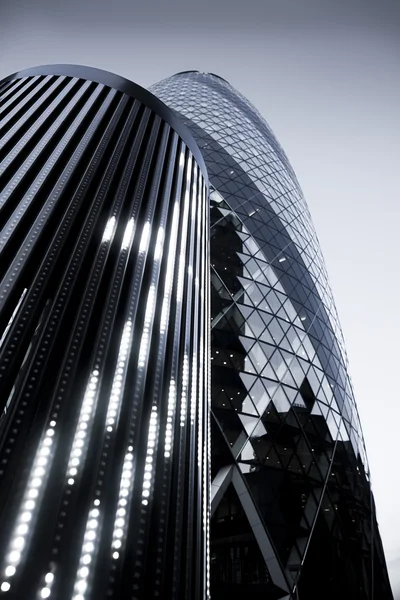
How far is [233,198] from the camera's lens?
2039 cm

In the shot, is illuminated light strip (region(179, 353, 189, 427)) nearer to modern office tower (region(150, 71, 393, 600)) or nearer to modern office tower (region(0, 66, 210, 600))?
modern office tower (region(0, 66, 210, 600))

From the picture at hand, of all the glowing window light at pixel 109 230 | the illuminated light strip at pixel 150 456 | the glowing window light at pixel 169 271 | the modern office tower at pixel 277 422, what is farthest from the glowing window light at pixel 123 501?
the modern office tower at pixel 277 422

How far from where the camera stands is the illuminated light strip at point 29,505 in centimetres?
143

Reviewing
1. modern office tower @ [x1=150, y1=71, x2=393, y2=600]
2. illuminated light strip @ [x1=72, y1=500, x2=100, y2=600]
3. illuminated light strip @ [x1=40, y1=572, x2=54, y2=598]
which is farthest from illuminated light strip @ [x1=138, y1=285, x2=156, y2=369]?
modern office tower @ [x1=150, y1=71, x2=393, y2=600]

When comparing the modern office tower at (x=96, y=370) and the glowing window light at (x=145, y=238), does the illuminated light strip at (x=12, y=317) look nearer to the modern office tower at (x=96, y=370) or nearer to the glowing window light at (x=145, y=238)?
the modern office tower at (x=96, y=370)

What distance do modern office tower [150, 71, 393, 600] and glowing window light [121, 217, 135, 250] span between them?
8458 mm

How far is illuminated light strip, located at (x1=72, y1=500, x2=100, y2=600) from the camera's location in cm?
154

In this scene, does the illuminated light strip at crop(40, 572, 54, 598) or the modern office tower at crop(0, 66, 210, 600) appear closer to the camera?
the illuminated light strip at crop(40, 572, 54, 598)

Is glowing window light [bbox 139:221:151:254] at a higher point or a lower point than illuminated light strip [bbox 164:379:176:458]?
higher

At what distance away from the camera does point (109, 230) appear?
11.2 feet

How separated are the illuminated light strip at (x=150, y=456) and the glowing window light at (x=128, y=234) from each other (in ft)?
5.22

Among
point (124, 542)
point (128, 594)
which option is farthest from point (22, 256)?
point (128, 594)

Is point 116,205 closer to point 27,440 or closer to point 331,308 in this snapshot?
point 27,440

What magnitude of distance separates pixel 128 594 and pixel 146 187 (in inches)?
152
